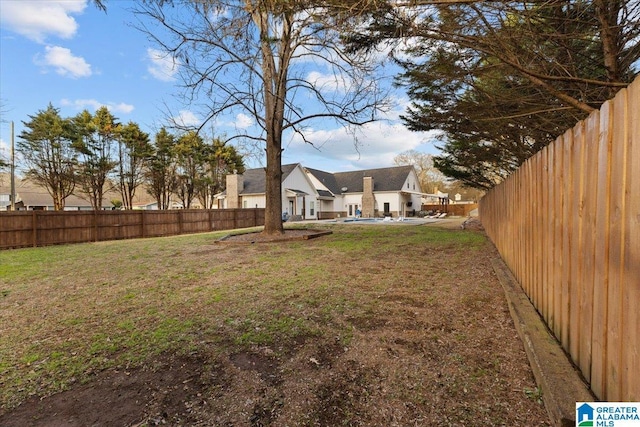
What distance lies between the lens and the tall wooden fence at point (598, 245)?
1.29 metres

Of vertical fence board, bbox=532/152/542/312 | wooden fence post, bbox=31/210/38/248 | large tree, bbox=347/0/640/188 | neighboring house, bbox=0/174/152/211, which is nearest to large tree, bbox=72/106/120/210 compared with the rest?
wooden fence post, bbox=31/210/38/248

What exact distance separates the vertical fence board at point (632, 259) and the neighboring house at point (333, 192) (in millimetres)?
26102

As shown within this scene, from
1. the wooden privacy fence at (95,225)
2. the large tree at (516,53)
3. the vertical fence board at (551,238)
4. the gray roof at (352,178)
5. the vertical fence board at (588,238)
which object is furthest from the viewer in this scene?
the gray roof at (352,178)

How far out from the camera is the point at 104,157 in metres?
21.3

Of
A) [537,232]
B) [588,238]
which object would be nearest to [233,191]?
[537,232]

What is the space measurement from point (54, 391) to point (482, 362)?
3.07 meters

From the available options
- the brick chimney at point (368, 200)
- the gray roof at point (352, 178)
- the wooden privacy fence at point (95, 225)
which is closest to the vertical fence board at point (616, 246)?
the wooden privacy fence at point (95, 225)

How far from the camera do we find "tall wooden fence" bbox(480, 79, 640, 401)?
129 centimetres

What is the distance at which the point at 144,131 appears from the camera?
74.8ft

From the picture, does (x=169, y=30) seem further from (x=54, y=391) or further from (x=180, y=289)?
(x=54, y=391)

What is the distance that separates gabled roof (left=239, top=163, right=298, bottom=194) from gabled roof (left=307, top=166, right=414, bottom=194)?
5651 mm

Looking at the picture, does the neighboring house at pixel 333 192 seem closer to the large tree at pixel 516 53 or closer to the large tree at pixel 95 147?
the large tree at pixel 95 147

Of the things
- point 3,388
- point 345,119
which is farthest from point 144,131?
point 3,388

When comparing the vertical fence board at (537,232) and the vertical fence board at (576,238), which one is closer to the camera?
the vertical fence board at (576,238)
